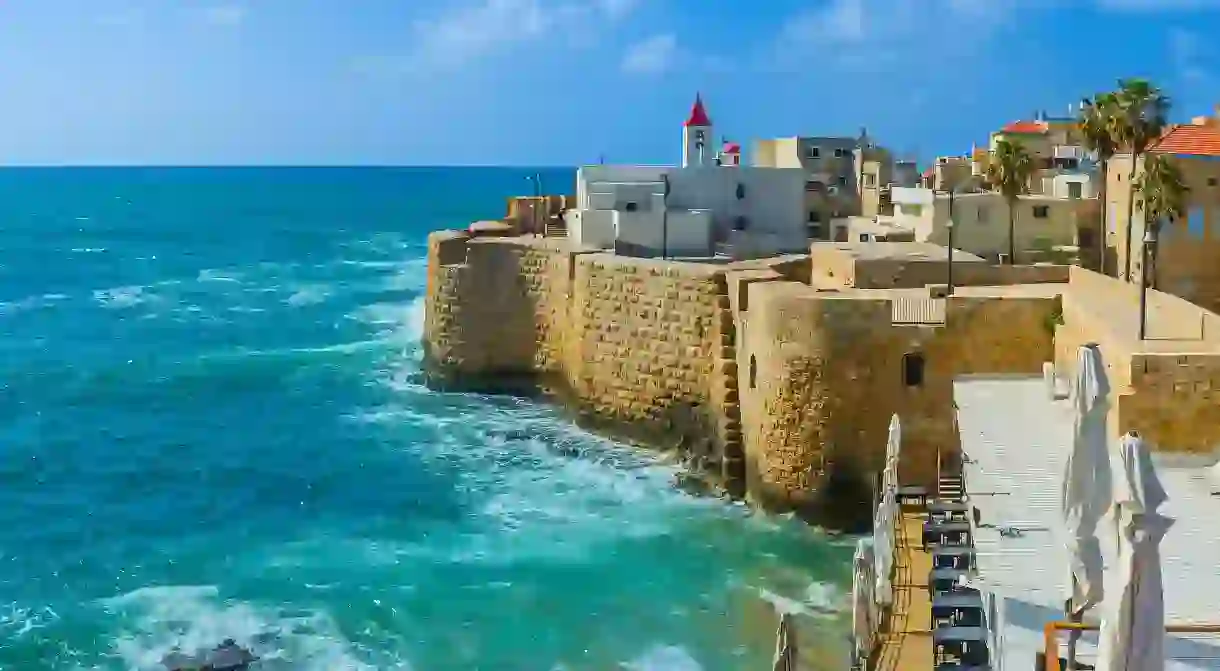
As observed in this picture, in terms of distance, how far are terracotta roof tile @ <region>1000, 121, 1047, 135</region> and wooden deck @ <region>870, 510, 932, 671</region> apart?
30.4 m

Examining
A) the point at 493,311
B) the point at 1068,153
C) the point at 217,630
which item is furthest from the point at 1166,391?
the point at 1068,153

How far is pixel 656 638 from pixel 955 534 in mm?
4350

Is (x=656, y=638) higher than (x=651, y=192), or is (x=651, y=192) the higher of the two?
(x=651, y=192)

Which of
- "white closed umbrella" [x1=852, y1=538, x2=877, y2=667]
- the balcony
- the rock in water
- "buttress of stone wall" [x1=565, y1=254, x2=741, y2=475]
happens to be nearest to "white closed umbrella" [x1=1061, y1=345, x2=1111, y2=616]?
"white closed umbrella" [x1=852, y1=538, x2=877, y2=667]

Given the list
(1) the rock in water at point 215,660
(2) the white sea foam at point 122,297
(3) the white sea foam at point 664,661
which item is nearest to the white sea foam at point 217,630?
(1) the rock in water at point 215,660

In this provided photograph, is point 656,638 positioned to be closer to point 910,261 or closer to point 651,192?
point 910,261

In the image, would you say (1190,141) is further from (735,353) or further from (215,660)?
(215,660)

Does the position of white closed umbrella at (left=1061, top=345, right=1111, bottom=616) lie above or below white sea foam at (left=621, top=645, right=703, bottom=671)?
above

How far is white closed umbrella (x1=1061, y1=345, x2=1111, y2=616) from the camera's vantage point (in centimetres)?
992

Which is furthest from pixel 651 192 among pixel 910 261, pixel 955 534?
pixel 955 534

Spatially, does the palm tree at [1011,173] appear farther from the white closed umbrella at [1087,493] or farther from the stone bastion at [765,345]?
the white closed umbrella at [1087,493]

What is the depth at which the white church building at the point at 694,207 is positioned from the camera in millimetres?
34188

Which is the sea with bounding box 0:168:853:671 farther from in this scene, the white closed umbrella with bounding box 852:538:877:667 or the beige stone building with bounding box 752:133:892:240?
the beige stone building with bounding box 752:133:892:240

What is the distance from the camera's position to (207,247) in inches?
3679
